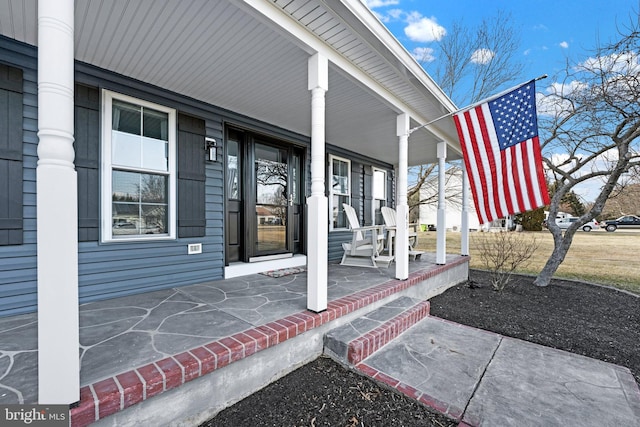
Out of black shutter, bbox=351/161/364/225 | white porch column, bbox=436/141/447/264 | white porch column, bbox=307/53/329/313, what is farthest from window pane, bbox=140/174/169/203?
white porch column, bbox=436/141/447/264

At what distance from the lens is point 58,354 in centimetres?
117

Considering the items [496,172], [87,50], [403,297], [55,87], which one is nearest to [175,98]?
[87,50]

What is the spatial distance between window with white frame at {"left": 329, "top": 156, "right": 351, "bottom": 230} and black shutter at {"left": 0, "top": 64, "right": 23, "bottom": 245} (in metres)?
4.15

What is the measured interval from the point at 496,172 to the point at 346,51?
2.13 metres

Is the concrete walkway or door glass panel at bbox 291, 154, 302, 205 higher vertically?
door glass panel at bbox 291, 154, 302, 205

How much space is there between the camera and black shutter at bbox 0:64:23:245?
7.34 feet

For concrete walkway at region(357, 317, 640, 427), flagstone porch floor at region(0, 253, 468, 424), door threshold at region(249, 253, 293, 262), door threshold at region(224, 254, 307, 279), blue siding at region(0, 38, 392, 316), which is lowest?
concrete walkway at region(357, 317, 640, 427)

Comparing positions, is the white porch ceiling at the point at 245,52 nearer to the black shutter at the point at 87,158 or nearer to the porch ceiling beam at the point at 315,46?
the porch ceiling beam at the point at 315,46

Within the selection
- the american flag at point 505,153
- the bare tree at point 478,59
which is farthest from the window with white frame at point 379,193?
the bare tree at point 478,59

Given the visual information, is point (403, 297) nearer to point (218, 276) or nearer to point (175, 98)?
point (218, 276)

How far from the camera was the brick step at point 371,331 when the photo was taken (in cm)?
218

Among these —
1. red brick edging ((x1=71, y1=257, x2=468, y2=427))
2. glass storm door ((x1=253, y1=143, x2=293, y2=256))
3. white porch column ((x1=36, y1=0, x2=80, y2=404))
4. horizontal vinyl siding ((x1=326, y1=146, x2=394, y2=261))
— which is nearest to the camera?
white porch column ((x1=36, y1=0, x2=80, y2=404))

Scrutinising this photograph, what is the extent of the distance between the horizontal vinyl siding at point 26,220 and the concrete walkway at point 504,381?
291cm

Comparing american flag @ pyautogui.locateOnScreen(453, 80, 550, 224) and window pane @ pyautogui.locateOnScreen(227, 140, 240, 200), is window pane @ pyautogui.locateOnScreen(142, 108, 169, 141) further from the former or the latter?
american flag @ pyautogui.locateOnScreen(453, 80, 550, 224)
